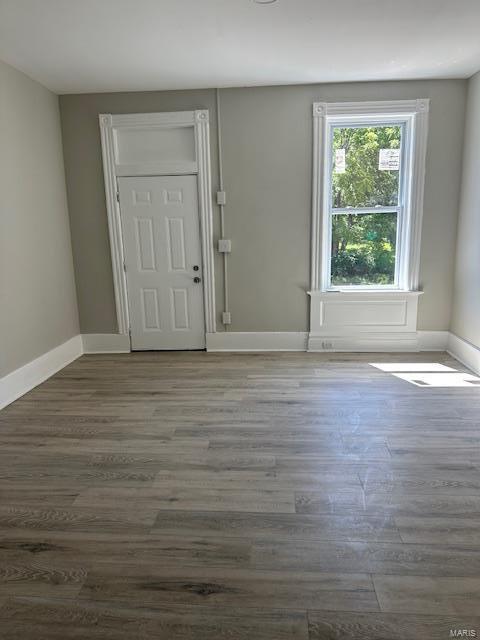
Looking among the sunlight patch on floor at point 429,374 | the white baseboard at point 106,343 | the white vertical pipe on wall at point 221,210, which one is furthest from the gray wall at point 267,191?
the sunlight patch on floor at point 429,374

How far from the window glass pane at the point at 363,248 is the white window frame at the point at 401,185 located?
64 mm

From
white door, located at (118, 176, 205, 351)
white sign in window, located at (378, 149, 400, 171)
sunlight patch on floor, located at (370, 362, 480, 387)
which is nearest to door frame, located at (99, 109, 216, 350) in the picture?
white door, located at (118, 176, 205, 351)

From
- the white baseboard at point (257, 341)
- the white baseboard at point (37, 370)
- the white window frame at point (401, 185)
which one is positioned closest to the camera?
the white baseboard at point (37, 370)

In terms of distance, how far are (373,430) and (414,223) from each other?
8.50ft

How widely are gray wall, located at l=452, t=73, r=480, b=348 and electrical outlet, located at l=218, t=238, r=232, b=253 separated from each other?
8.10ft

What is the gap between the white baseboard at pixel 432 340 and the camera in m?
4.71

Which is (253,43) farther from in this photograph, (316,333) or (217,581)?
(217,581)

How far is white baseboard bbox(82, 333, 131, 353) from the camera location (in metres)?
4.94

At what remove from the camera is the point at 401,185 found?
451cm

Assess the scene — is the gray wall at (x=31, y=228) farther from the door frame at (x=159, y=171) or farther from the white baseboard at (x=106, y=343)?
the door frame at (x=159, y=171)

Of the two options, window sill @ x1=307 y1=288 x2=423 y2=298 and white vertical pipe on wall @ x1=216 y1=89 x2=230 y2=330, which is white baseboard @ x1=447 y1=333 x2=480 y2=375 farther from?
white vertical pipe on wall @ x1=216 y1=89 x2=230 y2=330

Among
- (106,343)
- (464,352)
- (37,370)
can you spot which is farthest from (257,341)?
(37,370)

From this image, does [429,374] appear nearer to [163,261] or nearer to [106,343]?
[163,261]

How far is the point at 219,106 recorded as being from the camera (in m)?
4.38
